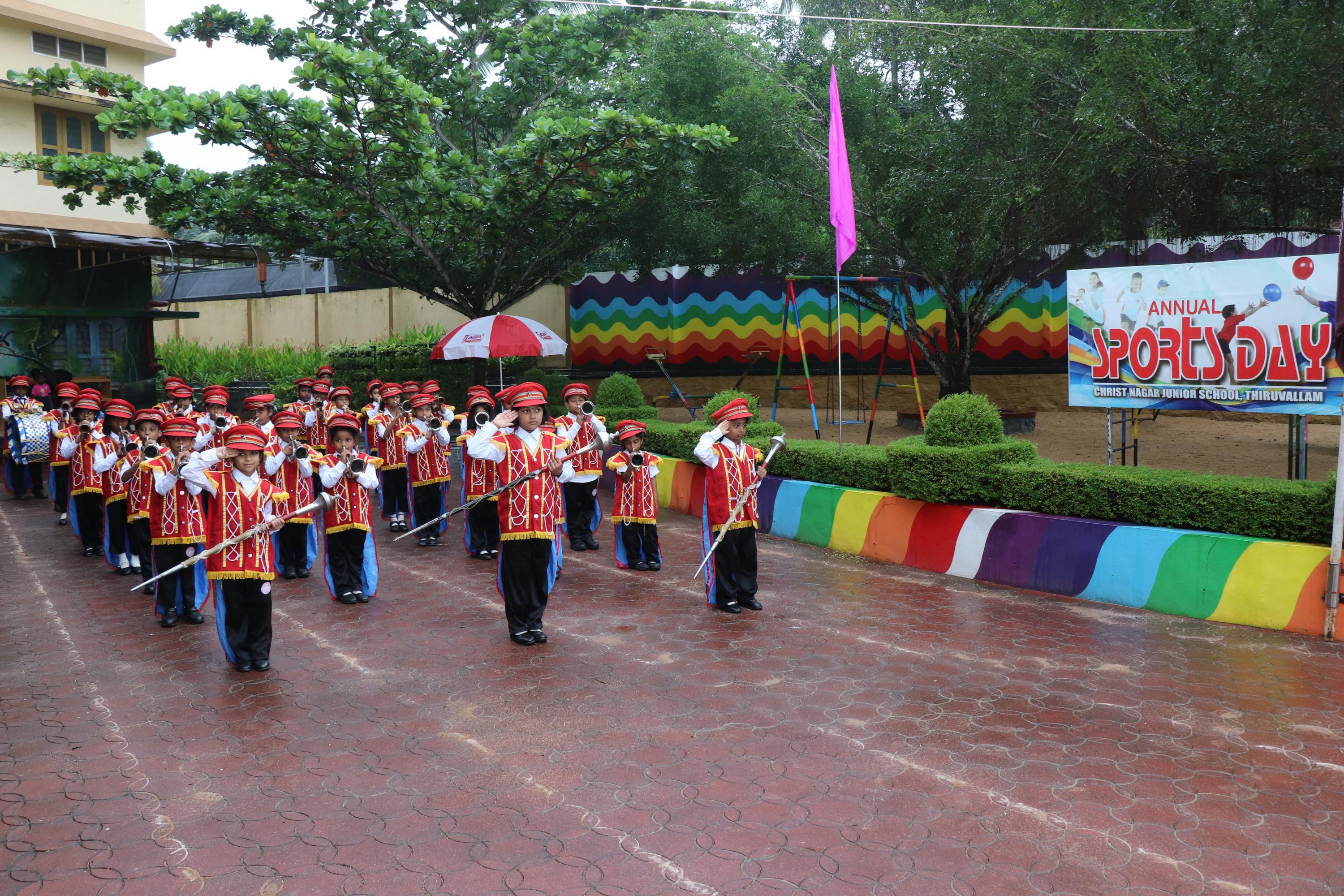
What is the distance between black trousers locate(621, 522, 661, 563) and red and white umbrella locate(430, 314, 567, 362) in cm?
521

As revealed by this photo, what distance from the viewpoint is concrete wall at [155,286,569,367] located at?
80.8 feet

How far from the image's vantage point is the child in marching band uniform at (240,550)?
23.8 feet

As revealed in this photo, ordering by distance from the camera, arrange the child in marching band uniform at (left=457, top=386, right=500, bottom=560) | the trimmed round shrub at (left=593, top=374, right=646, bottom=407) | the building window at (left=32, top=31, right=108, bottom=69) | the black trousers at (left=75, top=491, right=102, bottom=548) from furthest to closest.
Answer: the building window at (left=32, top=31, right=108, bottom=69), the trimmed round shrub at (left=593, top=374, right=646, bottom=407), the black trousers at (left=75, top=491, right=102, bottom=548), the child in marching band uniform at (left=457, top=386, right=500, bottom=560)

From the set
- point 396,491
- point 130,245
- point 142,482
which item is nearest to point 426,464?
point 396,491

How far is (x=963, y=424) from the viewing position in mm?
10039

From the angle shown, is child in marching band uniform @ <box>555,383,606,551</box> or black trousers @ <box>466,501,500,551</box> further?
child in marching band uniform @ <box>555,383,606,551</box>

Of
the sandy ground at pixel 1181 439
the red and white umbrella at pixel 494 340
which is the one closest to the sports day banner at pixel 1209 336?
the sandy ground at pixel 1181 439

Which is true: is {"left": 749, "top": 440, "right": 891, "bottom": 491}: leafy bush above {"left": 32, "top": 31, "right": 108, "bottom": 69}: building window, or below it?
below

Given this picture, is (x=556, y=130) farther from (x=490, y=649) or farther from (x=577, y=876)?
(x=577, y=876)

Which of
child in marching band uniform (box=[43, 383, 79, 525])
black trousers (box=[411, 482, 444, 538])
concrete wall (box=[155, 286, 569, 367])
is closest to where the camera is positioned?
black trousers (box=[411, 482, 444, 538])

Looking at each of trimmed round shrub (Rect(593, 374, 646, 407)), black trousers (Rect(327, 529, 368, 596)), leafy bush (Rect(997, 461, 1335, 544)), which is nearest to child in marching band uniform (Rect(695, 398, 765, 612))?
leafy bush (Rect(997, 461, 1335, 544))

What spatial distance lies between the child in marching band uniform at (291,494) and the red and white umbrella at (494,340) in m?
4.92

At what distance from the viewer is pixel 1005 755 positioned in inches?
219

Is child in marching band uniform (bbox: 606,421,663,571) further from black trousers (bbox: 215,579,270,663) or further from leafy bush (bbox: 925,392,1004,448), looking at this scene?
black trousers (bbox: 215,579,270,663)
